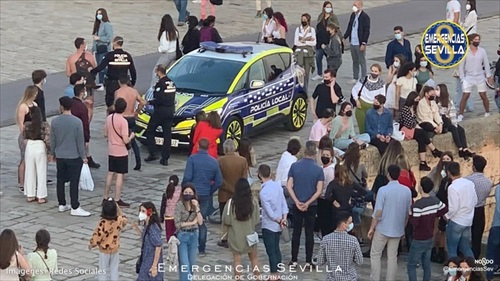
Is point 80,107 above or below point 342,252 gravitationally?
above

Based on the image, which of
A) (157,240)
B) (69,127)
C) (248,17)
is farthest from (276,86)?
(248,17)

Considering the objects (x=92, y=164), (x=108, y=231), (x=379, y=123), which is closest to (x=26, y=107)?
(x=92, y=164)

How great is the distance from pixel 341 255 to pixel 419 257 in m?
1.75

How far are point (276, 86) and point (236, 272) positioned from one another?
7.12m

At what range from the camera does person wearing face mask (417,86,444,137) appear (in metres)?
19.3

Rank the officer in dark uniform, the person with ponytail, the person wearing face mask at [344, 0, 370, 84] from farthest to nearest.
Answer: the person wearing face mask at [344, 0, 370, 84] < the officer in dark uniform < the person with ponytail

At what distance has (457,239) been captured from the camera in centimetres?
1544

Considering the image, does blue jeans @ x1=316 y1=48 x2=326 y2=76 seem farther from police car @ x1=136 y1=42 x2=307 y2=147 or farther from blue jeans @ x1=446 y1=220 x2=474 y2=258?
blue jeans @ x1=446 y1=220 x2=474 y2=258

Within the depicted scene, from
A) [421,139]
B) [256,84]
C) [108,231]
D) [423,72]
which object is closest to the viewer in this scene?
[108,231]

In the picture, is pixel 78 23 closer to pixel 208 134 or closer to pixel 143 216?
pixel 208 134

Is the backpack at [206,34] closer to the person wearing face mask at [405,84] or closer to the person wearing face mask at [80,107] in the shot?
the person wearing face mask at [405,84]

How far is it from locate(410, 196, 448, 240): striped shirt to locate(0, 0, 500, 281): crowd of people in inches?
0.6

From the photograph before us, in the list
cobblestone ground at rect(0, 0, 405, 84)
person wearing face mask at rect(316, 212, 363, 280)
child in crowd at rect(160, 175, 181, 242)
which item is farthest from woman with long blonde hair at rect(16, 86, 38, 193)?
cobblestone ground at rect(0, 0, 405, 84)

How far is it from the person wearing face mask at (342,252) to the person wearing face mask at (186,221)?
5.31 ft
